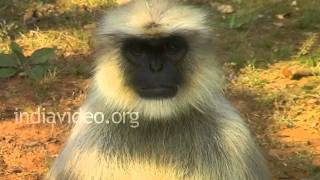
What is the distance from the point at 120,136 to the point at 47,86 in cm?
261

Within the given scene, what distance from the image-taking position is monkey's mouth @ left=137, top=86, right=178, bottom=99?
3.38 meters

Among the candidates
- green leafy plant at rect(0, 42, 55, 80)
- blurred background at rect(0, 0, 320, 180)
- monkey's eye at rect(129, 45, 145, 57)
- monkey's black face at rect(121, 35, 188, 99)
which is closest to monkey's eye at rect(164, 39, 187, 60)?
monkey's black face at rect(121, 35, 188, 99)

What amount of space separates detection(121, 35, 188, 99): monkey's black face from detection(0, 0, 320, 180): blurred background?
34cm

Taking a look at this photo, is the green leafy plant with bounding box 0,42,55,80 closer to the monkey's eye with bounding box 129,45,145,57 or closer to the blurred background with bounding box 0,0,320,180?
the blurred background with bounding box 0,0,320,180

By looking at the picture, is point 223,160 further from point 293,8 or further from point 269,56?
point 293,8

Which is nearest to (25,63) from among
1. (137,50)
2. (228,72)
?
(228,72)

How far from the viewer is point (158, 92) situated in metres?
3.38

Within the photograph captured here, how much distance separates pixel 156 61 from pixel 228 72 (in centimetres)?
293

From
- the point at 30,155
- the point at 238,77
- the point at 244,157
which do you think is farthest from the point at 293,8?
the point at 244,157

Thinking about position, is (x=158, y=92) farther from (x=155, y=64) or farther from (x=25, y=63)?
(x=25, y=63)

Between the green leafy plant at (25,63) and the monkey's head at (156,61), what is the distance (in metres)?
2.67

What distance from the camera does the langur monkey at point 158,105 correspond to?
3408 millimetres

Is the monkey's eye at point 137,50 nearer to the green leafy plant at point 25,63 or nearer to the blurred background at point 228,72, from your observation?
the blurred background at point 228,72

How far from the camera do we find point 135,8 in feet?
11.4
